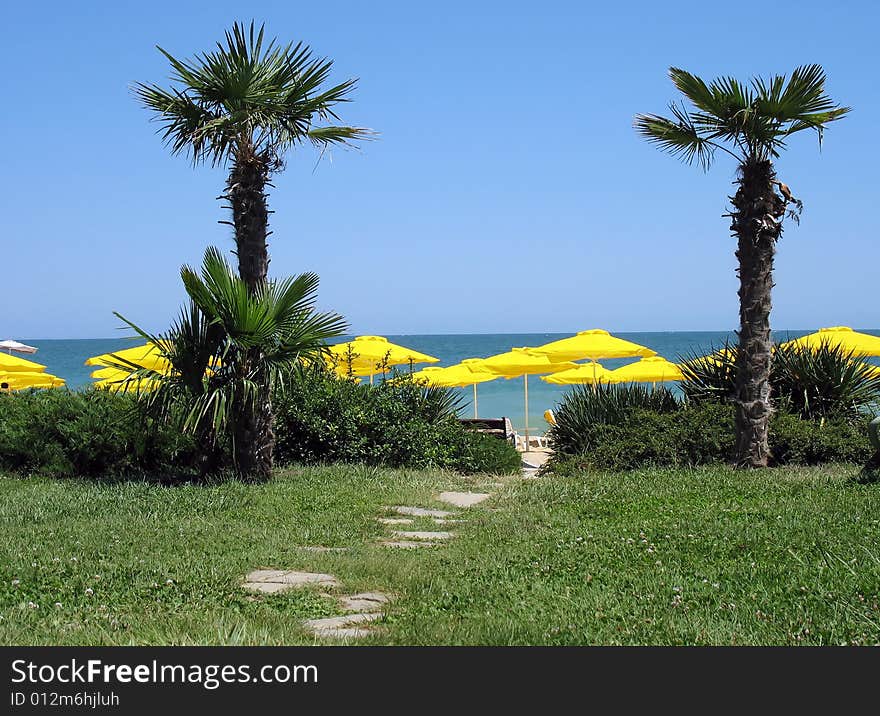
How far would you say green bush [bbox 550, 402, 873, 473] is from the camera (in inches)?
456

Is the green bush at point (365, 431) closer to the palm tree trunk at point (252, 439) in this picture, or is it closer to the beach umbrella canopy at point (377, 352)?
the palm tree trunk at point (252, 439)

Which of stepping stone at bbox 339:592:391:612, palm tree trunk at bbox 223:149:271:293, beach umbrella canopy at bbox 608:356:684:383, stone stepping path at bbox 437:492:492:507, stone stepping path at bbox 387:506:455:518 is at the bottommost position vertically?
stepping stone at bbox 339:592:391:612

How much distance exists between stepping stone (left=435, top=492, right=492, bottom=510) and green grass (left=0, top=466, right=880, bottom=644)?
22cm

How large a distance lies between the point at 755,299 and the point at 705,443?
1938 millimetres

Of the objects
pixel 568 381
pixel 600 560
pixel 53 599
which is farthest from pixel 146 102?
pixel 568 381

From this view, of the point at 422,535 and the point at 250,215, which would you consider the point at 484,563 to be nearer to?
the point at 422,535

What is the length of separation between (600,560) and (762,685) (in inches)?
101

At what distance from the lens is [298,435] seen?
12312 millimetres

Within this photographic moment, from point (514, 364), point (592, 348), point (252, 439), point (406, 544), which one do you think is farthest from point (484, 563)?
point (514, 364)

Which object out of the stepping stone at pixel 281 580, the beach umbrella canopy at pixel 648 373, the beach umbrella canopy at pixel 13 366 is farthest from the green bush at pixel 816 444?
the beach umbrella canopy at pixel 13 366

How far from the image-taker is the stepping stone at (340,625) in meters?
4.74

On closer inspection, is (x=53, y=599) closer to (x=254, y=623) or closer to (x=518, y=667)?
(x=254, y=623)

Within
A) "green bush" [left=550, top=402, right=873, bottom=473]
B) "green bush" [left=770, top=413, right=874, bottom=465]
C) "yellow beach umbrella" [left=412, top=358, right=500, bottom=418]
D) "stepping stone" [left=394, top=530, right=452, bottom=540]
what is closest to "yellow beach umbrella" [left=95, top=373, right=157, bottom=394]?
"stepping stone" [left=394, top=530, right=452, bottom=540]

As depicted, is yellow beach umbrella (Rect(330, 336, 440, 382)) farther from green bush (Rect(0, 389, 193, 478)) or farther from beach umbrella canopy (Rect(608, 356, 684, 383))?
green bush (Rect(0, 389, 193, 478))
